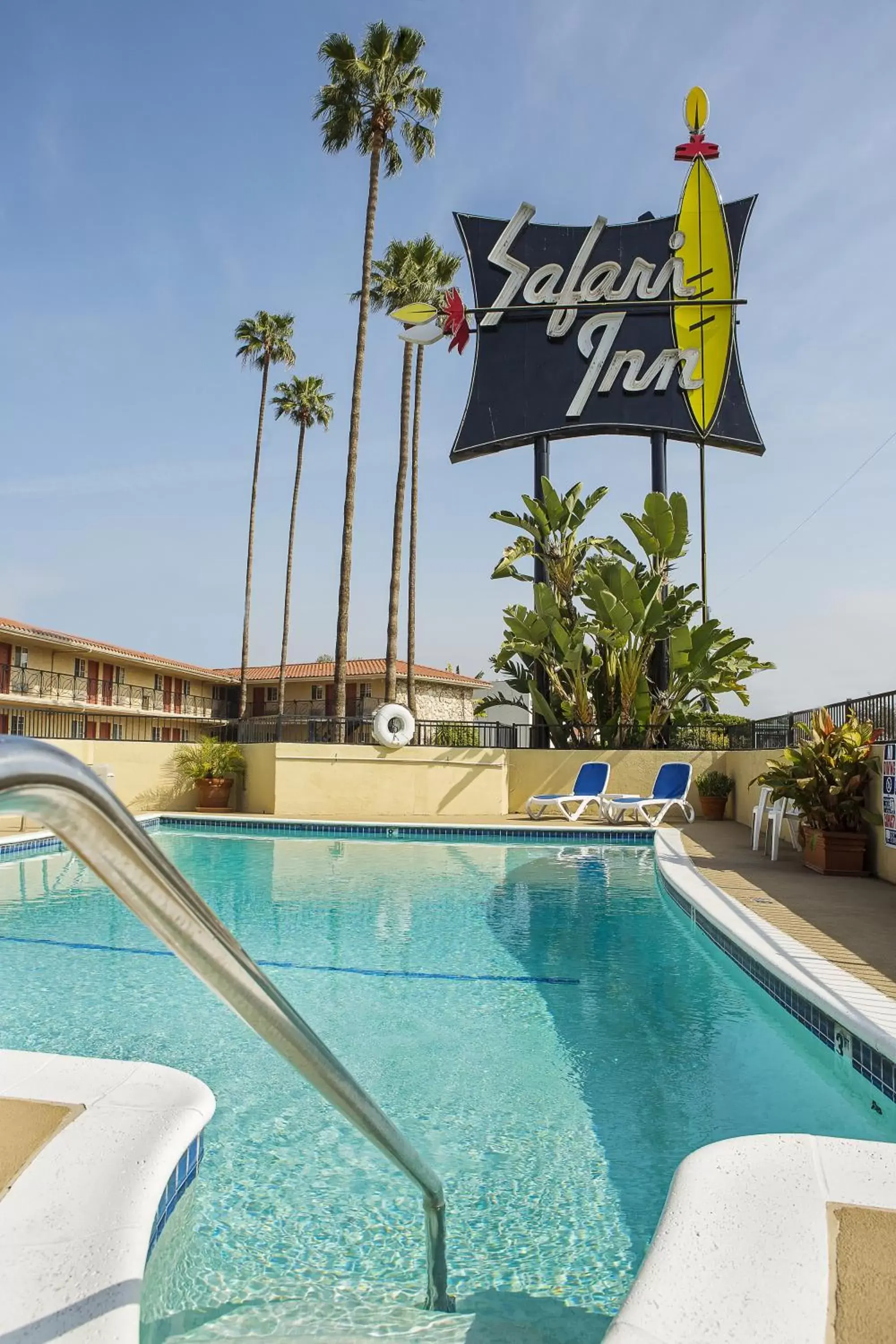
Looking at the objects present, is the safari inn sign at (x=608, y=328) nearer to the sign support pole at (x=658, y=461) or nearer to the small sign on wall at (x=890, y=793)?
the sign support pole at (x=658, y=461)

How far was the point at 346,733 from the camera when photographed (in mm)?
18516

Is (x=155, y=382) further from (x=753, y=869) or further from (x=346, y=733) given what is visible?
(x=753, y=869)

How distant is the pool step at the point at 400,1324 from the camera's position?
223cm

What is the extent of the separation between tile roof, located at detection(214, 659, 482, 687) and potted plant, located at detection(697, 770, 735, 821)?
2535 cm

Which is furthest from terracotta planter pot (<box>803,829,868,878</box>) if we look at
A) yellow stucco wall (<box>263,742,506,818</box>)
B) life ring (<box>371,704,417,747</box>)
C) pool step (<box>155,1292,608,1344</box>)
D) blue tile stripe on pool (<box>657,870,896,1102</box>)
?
life ring (<box>371,704,417,747</box>)

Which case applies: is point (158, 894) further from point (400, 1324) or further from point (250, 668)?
point (250, 668)

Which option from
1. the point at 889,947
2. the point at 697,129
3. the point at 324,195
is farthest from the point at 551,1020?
the point at 697,129

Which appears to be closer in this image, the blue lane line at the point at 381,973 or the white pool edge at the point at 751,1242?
the white pool edge at the point at 751,1242

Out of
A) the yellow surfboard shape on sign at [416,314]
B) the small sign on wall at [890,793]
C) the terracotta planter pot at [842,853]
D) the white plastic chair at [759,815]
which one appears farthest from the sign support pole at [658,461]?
the small sign on wall at [890,793]

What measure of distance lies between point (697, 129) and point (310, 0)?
11916 millimetres

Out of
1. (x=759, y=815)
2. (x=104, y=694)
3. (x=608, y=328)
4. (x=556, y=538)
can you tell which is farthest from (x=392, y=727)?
(x=104, y=694)

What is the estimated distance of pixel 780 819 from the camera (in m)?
9.95

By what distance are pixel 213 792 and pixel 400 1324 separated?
1558 centimetres

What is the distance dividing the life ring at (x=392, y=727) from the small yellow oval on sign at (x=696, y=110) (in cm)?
1516
